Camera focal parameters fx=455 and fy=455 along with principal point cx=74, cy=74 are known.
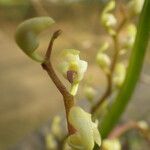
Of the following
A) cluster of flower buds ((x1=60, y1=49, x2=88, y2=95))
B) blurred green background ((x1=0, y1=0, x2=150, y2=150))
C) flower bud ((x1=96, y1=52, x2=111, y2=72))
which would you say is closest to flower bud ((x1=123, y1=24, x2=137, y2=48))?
flower bud ((x1=96, y1=52, x2=111, y2=72))

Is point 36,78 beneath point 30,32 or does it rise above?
beneath

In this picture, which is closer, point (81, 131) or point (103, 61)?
point (81, 131)

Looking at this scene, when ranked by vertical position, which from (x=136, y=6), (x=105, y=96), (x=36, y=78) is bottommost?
(x=36, y=78)

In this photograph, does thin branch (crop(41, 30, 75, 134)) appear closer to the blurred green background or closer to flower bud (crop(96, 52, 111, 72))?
flower bud (crop(96, 52, 111, 72))

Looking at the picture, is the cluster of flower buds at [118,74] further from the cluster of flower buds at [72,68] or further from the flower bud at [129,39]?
the cluster of flower buds at [72,68]

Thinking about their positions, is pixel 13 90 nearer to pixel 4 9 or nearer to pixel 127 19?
pixel 4 9

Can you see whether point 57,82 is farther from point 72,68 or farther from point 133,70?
point 133,70

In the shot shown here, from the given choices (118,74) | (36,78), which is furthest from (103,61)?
(36,78)
